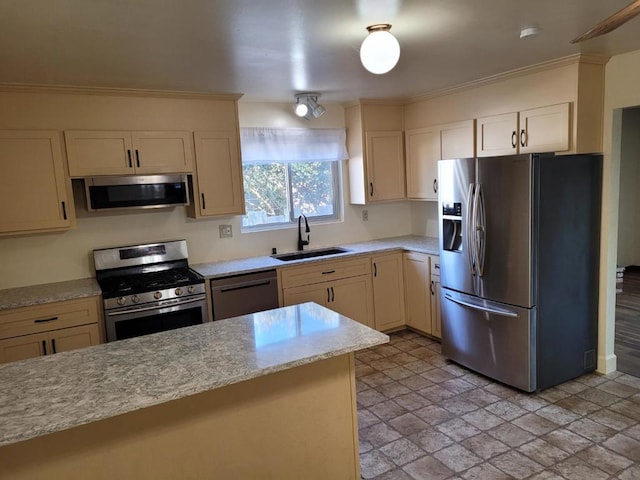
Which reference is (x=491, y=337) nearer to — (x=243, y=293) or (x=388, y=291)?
(x=388, y=291)

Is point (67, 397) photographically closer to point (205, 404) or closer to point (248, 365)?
point (205, 404)

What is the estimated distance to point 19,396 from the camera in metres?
1.59

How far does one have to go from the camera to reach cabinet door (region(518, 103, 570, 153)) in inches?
128

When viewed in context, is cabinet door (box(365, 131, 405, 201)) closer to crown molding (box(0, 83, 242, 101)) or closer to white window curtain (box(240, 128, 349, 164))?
white window curtain (box(240, 128, 349, 164))

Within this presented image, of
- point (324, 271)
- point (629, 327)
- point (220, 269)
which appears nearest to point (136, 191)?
point (220, 269)

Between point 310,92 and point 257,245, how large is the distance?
149 centimetres

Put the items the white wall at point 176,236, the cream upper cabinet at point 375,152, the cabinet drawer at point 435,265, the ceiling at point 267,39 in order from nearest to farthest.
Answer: the ceiling at point 267,39 → the white wall at point 176,236 → the cabinet drawer at point 435,265 → the cream upper cabinet at point 375,152

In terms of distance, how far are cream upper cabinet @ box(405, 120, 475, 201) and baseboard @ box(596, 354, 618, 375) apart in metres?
1.91

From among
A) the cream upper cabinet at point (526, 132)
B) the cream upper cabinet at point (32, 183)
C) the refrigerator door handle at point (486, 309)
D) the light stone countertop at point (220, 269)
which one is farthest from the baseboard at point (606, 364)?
the cream upper cabinet at point (32, 183)

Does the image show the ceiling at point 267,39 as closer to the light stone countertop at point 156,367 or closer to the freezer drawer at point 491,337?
the light stone countertop at point 156,367

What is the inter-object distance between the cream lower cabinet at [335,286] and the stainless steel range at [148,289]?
798 mm

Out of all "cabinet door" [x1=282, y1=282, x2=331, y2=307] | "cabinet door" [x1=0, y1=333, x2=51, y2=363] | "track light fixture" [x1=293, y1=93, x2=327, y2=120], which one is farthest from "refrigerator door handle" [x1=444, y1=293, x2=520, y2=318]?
"cabinet door" [x1=0, y1=333, x2=51, y2=363]

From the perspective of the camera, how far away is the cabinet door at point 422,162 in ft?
14.5

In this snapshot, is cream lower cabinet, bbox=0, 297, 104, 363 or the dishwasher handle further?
the dishwasher handle
